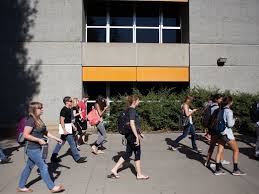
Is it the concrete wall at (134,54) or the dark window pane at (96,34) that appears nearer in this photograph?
the concrete wall at (134,54)

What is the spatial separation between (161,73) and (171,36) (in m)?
2.58

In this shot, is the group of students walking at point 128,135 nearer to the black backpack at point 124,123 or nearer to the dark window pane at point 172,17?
the black backpack at point 124,123

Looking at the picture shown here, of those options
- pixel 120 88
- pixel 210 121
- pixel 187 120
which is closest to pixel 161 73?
pixel 120 88

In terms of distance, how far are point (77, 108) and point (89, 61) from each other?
5.28 m

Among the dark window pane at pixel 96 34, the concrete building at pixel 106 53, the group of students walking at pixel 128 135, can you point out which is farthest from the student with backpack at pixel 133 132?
the dark window pane at pixel 96 34

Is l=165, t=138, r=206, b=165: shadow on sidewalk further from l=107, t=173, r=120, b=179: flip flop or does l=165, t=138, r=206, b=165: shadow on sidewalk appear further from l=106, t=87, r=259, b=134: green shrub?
l=106, t=87, r=259, b=134: green shrub

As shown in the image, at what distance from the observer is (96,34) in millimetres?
18359

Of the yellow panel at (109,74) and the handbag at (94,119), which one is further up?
the yellow panel at (109,74)

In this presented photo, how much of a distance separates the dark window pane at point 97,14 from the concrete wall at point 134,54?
194 centimetres

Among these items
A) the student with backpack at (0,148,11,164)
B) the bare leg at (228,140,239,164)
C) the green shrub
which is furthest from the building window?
the bare leg at (228,140,239,164)

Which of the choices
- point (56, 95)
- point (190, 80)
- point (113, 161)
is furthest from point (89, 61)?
point (113, 161)

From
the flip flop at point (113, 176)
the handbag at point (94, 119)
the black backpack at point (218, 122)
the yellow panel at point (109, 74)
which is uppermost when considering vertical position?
the yellow panel at point (109, 74)

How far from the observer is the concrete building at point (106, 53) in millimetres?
16594

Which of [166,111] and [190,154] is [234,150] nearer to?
[190,154]
